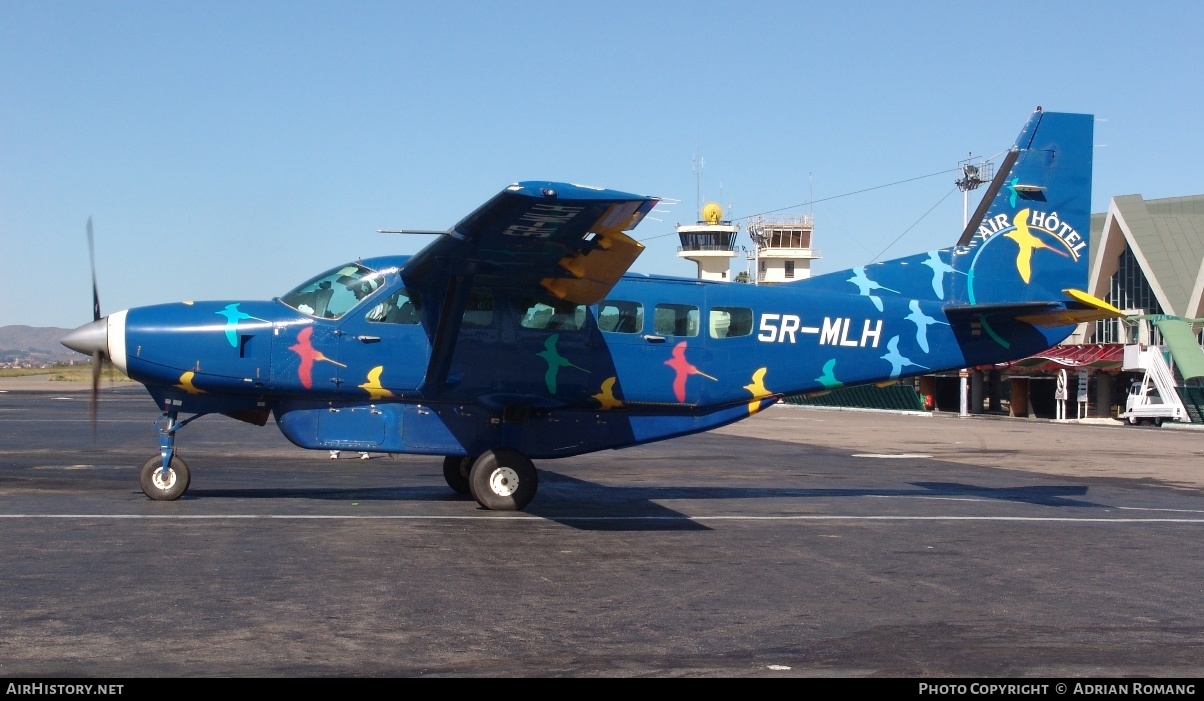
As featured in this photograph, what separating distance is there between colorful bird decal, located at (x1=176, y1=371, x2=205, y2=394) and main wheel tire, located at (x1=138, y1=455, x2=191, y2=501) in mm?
976

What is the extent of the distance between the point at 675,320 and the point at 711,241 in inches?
3134

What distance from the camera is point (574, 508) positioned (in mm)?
14891

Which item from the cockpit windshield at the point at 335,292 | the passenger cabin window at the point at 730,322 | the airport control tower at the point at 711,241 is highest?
the airport control tower at the point at 711,241

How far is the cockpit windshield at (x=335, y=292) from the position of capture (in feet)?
46.7

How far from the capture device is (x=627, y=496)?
16672mm

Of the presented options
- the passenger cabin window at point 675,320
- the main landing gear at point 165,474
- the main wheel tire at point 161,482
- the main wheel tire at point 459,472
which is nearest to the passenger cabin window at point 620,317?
the passenger cabin window at point 675,320

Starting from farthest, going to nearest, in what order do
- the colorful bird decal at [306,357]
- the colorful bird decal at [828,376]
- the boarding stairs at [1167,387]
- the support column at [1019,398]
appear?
the support column at [1019,398] < the boarding stairs at [1167,387] < the colorful bird decal at [828,376] < the colorful bird decal at [306,357]

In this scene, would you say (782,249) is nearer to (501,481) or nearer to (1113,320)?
(1113,320)

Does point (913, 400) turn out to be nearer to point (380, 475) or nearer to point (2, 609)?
point (380, 475)

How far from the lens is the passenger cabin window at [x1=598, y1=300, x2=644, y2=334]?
48.8ft

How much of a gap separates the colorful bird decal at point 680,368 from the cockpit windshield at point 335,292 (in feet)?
13.0

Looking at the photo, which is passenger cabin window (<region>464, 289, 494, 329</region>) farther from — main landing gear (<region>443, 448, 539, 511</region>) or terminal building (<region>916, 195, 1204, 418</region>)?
terminal building (<region>916, 195, 1204, 418</region>)

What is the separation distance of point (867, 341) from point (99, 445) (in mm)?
17491

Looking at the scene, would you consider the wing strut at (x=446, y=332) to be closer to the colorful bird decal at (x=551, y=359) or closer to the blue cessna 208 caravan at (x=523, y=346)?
the blue cessna 208 caravan at (x=523, y=346)
